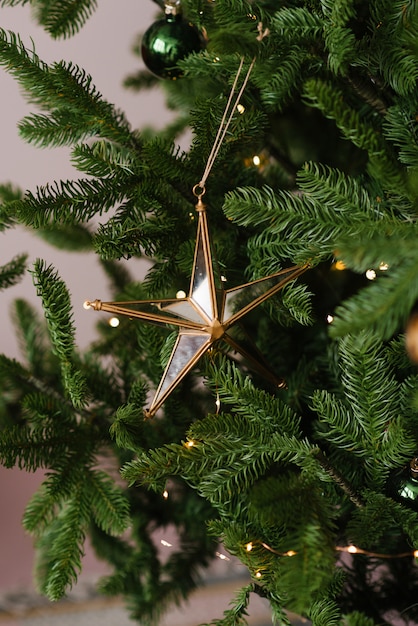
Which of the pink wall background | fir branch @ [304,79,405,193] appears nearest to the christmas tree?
fir branch @ [304,79,405,193]

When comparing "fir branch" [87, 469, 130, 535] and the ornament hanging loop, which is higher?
the ornament hanging loop

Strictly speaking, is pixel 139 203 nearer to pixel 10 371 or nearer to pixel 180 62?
pixel 180 62

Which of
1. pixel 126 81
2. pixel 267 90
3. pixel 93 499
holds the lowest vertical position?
pixel 93 499

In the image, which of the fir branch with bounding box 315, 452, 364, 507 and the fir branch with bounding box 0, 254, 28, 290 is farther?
the fir branch with bounding box 0, 254, 28, 290

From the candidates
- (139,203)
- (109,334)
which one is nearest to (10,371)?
(109,334)

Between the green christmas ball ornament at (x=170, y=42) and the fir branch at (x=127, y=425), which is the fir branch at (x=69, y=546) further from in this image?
the green christmas ball ornament at (x=170, y=42)

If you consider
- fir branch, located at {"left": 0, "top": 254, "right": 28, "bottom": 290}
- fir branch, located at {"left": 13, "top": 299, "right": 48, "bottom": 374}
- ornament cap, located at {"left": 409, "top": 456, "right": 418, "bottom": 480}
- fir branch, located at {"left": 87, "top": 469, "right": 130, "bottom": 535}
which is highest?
fir branch, located at {"left": 0, "top": 254, "right": 28, "bottom": 290}

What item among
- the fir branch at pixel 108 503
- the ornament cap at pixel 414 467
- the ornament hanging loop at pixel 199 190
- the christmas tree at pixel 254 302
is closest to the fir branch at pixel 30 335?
the christmas tree at pixel 254 302

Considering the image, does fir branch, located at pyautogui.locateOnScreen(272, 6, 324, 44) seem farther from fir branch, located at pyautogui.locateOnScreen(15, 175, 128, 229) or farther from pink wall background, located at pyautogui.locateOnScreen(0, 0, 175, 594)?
pink wall background, located at pyautogui.locateOnScreen(0, 0, 175, 594)
